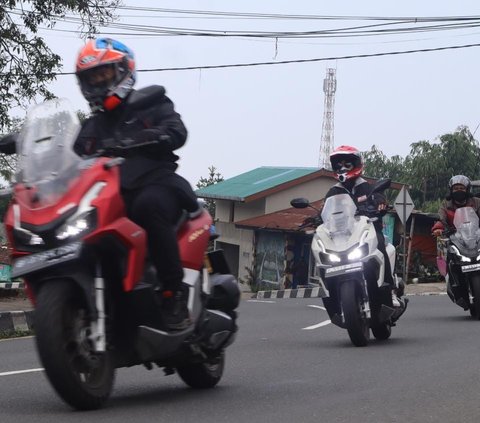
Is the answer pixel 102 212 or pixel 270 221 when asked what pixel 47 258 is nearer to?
pixel 102 212

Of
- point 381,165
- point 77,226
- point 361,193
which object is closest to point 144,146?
point 77,226

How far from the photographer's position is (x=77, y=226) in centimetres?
582

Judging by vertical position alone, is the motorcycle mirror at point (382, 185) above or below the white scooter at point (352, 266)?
above

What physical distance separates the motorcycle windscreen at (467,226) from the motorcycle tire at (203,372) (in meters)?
7.28

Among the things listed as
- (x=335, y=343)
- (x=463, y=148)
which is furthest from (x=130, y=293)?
(x=463, y=148)

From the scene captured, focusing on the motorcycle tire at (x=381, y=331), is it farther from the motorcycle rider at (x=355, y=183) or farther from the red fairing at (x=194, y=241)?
the red fairing at (x=194, y=241)

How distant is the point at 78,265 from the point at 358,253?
5182mm

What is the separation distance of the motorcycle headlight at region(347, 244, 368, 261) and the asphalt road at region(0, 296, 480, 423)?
0.84 metres

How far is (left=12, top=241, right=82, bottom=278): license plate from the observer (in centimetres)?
572

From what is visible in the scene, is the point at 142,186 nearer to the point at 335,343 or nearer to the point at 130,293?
the point at 130,293

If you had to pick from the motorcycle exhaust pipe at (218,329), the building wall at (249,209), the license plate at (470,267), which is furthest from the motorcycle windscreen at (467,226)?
the building wall at (249,209)

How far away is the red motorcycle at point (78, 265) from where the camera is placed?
573 centimetres

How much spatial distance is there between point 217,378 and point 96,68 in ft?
7.42

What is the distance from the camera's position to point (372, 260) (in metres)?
10.7
